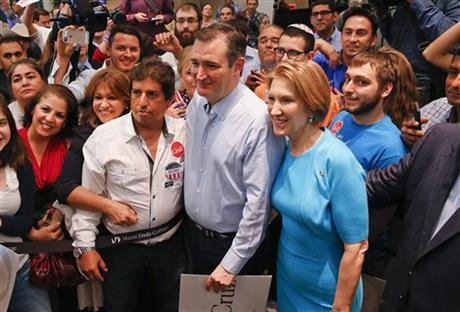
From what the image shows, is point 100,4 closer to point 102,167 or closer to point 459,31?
point 102,167

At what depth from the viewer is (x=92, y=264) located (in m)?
2.38

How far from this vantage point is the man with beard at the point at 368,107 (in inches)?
95.8

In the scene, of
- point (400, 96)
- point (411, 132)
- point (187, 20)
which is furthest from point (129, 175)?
point (187, 20)

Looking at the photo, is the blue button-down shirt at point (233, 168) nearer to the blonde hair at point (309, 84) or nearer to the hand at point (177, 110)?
the blonde hair at point (309, 84)

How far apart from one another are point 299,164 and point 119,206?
3.04ft

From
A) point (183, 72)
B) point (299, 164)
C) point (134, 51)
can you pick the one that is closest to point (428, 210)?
point (299, 164)

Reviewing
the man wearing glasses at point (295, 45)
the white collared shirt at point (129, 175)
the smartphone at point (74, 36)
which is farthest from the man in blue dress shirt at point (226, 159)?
the smartphone at point (74, 36)

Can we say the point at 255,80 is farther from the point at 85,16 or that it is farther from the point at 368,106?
the point at 85,16

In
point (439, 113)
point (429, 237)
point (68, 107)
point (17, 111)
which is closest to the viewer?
point (429, 237)

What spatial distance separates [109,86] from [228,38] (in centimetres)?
93

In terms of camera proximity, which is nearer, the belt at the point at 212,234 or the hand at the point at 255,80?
the belt at the point at 212,234

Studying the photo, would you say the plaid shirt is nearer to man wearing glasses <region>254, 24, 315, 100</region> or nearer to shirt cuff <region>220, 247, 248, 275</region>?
man wearing glasses <region>254, 24, 315, 100</region>

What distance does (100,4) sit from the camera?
4.35 m

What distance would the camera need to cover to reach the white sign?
7.20 ft
